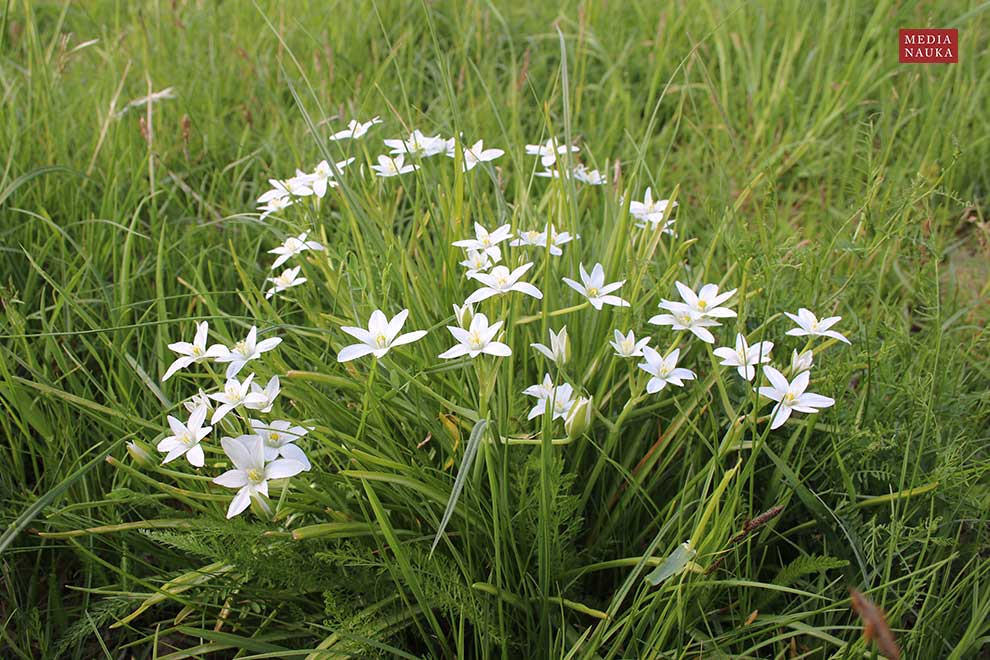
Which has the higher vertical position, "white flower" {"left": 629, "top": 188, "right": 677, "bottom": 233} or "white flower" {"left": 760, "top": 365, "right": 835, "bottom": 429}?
"white flower" {"left": 629, "top": 188, "right": 677, "bottom": 233}

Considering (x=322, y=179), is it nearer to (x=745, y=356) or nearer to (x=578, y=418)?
(x=578, y=418)

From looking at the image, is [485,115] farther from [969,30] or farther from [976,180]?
[969,30]

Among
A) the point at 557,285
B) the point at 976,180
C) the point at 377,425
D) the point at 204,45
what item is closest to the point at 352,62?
the point at 204,45

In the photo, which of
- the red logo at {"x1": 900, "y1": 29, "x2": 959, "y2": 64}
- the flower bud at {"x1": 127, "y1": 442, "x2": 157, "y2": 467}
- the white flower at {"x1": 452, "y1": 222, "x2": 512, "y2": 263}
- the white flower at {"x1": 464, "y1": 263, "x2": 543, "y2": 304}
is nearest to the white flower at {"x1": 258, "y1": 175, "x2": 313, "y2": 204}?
the white flower at {"x1": 452, "y1": 222, "x2": 512, "y2": 263}

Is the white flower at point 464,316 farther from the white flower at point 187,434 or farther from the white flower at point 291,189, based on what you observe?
the white flower at point 291,189

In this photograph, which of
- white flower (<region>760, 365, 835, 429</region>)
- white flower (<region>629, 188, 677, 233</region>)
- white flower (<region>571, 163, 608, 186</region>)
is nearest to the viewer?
white flower (<region>760, 365, 835, 429</region>)

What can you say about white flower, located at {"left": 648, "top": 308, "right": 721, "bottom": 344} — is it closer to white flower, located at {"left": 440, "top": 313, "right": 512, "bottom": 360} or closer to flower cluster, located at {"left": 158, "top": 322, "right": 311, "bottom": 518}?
white flower, located at {"left": 440, "top": 313, "right": 512, "bottom": 360}

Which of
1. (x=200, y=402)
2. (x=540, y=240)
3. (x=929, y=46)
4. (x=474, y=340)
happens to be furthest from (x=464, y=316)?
(x=929, y=46)

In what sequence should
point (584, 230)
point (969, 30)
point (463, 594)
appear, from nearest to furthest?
point (463, 594), point (584, 230), point (969, 30)
